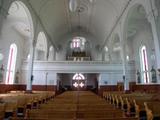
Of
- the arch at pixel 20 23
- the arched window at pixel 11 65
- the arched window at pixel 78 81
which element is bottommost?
the arched window at pixel 78 81

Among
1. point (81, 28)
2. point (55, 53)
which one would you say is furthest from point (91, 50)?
point (55, 53)

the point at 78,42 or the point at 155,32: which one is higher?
the point at 78,42

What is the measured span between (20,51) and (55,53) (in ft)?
18.8

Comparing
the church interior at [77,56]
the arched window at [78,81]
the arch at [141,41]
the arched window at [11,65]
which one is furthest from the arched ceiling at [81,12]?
the arched window at [78,81]

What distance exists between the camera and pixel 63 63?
16.7 meters

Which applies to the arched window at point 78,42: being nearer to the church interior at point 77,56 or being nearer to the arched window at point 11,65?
the church interior at point 77,56

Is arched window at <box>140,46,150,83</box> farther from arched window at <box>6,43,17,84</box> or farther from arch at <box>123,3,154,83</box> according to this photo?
arched window at <box>6,43,17,84</box>

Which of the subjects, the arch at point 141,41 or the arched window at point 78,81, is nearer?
the arch at point 141,41

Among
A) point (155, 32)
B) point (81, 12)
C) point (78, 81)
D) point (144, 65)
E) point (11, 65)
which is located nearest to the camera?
point (155, 32)

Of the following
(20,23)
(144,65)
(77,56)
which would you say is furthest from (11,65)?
(144,65)

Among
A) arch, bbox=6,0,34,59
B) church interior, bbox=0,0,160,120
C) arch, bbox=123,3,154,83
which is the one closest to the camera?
arch, bbox=6,0,34,59

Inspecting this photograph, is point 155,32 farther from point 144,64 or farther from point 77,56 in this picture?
point 77,56

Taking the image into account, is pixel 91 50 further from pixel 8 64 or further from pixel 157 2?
pixel 157 2

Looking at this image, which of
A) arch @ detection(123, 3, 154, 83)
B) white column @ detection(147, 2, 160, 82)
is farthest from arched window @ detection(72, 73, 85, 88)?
white column @ detection(147, 2, 160, 82)
